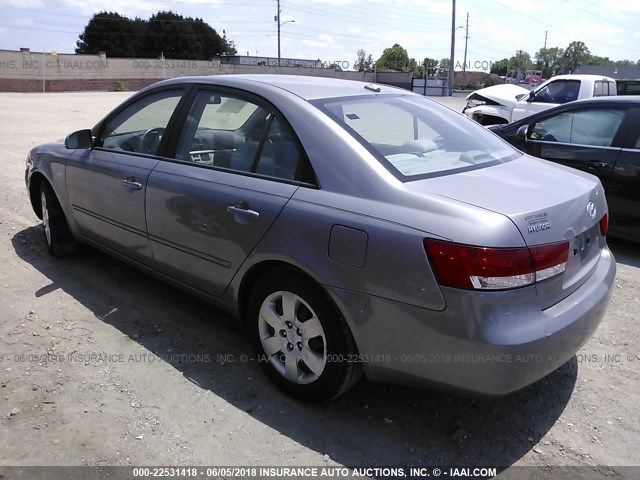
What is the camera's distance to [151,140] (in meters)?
3.78

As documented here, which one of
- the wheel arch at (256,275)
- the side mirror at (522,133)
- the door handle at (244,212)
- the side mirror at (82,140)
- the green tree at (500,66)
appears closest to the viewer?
the wheel arch at (256,275)

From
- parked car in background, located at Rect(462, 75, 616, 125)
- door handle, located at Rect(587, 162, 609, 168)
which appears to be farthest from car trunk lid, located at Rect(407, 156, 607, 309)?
parked car in background, located at Rect(462, 75, 616, 125)

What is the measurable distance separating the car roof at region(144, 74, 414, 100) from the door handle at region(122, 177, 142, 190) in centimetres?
72

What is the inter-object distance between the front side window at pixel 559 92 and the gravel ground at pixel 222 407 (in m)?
8.89

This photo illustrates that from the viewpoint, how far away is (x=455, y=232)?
2.23 meters

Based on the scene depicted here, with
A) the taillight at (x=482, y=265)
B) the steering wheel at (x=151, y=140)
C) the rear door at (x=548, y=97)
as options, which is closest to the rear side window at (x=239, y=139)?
the steering wheel at (x=151, y=140)

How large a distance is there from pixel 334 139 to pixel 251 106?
0.74 metres

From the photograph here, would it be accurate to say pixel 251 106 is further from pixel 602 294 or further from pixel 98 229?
pixel 602 294

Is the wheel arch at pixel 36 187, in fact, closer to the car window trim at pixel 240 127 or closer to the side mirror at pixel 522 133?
the car window trim at pixel 240 127

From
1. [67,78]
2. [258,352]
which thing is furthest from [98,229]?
[67,78]

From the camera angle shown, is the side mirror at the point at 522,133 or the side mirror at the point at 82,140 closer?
the side mirror at the point at 82,140

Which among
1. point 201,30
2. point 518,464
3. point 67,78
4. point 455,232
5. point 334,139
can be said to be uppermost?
point 201,30

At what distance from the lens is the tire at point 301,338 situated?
8.54 ft

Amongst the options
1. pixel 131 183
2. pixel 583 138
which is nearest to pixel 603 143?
pixel 583 138
